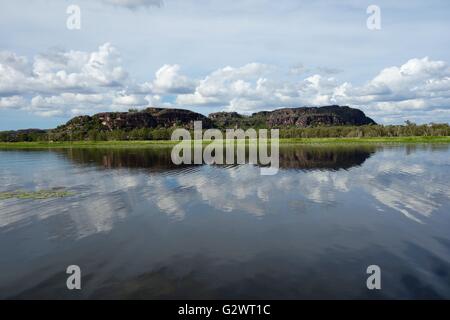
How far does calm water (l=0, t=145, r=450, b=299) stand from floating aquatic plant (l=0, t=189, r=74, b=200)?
1.75 metres

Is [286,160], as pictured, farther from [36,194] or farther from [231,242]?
[231,242]

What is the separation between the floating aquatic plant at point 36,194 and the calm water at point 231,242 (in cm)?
175

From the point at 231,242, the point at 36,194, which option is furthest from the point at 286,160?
the point at 231,242

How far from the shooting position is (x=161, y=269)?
18906mm

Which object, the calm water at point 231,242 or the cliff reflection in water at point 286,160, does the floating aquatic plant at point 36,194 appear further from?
the cliff reflection in water at point 286,160

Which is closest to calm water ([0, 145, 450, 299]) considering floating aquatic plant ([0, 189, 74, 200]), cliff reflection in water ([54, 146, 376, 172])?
floating aquatic plant ([0, 189, 74, 200])

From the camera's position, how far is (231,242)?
2341 centimetres

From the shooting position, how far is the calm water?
16.7 m

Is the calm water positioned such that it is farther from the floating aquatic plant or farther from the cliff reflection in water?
the cliff reflection in water

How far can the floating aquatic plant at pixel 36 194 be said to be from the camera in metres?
39.7

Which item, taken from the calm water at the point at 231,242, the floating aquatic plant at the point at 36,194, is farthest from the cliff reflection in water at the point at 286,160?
the calm water at the point at 231,242
